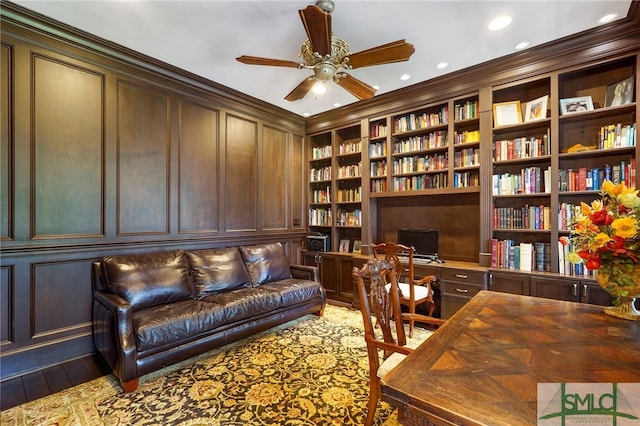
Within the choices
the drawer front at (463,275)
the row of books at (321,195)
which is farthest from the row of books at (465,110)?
the row of books at (321,195)

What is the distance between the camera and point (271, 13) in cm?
236

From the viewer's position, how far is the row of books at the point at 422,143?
3.78 meters

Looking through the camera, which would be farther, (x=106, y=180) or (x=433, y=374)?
(x=106, y=180)

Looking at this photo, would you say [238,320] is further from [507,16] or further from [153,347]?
[507,16]

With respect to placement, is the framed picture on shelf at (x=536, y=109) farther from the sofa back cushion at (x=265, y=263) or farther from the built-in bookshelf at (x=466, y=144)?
the sofa back cushion at (x=265, y=263)

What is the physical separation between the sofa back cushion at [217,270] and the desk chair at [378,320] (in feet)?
6.93

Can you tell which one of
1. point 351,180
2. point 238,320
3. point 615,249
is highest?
point 351,180

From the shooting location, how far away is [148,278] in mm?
2814

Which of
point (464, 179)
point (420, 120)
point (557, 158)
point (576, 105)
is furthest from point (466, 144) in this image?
point (576, 105)

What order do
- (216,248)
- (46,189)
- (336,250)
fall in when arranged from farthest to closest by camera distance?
(336,250)
(216,248)
(46,189)

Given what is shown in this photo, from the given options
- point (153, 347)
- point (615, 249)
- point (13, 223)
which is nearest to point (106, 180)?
point (13, 223)

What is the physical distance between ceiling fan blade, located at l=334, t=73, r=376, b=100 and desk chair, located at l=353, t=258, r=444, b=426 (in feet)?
5.64

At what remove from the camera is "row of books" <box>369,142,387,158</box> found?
4289mm

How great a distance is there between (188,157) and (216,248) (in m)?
1.19
